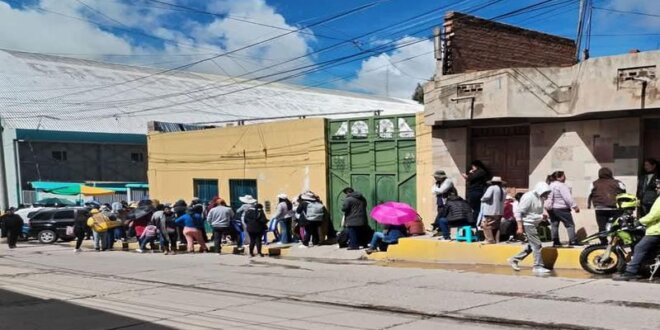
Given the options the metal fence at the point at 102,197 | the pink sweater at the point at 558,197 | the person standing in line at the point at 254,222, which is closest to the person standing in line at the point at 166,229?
the person standing in line at the point at 254,222

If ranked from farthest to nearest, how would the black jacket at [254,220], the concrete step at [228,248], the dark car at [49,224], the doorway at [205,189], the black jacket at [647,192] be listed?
the dark car at [49,224] < the doorway at [205,189] < the concrete step at [228,248] < the black jacket at [254,220] < the black jacket at [647,192]

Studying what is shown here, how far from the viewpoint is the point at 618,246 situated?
32.0 feet

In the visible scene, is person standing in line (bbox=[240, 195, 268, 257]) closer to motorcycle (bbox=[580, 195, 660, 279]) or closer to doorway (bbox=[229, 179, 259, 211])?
doorway (bbox=[229, 179, 259, 211])

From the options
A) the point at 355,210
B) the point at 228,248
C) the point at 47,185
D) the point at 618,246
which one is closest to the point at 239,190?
the point at 228,248

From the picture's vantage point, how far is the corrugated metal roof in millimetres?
38969

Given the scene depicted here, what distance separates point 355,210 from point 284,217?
309cm

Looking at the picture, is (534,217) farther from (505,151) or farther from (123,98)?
(123,98)

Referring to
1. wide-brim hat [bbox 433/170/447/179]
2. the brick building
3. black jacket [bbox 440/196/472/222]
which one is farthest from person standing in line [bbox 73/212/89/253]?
black jacket [bbox 440/196/472/222]

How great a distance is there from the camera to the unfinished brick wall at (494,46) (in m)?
15.9

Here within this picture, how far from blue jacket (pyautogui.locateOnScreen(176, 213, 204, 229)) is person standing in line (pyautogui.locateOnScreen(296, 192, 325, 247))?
3.17 m

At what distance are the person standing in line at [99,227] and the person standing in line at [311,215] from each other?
721 centimetres

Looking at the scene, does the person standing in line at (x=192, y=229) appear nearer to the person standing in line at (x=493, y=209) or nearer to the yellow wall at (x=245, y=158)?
the yellow wall at (x=245, y=158)

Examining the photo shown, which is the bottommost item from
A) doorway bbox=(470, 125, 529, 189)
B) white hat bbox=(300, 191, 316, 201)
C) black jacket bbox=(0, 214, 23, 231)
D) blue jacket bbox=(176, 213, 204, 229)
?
black jacket bbox=(0, 214, 23, 231)

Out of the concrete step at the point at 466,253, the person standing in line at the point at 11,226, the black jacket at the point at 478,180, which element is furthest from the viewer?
the person standing in line at the point at 11,226
